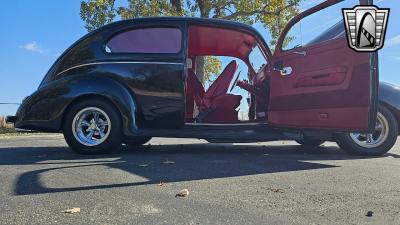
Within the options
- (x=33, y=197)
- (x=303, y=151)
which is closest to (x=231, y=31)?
(x=303, y=151)

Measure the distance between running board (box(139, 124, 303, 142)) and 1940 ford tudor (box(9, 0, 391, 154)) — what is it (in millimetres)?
13

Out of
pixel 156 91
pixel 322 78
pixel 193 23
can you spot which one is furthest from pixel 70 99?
pixel 322 78

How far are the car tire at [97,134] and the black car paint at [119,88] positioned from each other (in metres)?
0.09

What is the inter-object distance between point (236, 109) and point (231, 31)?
114 centimetres

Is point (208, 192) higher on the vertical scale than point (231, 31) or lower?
lower

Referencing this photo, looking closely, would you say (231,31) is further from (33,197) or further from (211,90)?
(33,197)

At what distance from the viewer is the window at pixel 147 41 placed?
5957mm

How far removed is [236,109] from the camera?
6.79 metres

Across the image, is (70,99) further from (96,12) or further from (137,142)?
(96,12)

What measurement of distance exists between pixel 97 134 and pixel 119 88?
639 millimetres

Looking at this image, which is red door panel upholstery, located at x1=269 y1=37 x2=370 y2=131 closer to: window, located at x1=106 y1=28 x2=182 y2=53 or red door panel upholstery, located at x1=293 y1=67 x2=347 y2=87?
red door panel upholstery, located at x1=293 y1=67 x2=347 y2=87

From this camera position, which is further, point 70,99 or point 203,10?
point 203,10

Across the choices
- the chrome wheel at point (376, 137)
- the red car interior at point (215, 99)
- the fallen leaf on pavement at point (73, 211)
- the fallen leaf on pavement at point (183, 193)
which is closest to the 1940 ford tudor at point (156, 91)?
the chrome wheel at point (376, 137)

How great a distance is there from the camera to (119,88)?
225 inches
